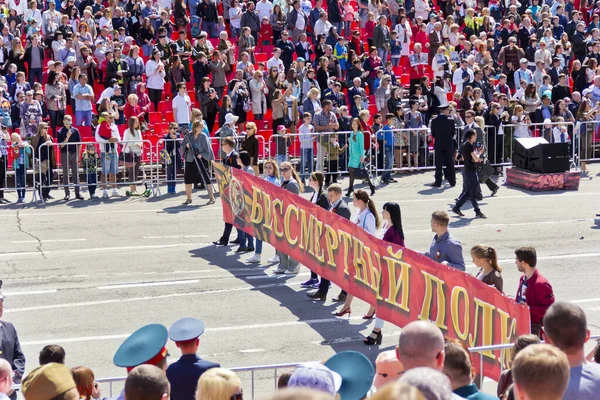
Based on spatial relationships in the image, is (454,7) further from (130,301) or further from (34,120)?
(130,301)

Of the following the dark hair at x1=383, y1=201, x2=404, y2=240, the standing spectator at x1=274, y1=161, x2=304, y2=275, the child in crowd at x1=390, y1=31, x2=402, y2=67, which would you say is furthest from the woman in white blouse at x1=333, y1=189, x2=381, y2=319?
the child in crowd at x1=390, y1=31, x2=402, y2=67

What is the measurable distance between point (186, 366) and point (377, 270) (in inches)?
235

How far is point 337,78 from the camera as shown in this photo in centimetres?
2925

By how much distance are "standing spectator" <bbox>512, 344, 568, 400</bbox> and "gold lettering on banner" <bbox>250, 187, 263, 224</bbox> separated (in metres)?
12.4

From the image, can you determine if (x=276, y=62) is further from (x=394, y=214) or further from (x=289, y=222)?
(x=394, y=214)

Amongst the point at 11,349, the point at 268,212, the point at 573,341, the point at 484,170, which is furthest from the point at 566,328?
the point at 484,170

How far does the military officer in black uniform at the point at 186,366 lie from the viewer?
7996mm

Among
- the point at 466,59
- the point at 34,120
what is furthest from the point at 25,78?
the point at 466,59

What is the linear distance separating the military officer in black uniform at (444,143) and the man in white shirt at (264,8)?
30.3 ft

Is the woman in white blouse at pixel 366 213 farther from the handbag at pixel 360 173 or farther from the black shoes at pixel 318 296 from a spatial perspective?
the handbag at pixel 360 173

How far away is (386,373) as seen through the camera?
7.39 m

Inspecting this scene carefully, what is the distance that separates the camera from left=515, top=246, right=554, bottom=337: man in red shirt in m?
11.3

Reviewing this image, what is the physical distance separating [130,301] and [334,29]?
1674cm

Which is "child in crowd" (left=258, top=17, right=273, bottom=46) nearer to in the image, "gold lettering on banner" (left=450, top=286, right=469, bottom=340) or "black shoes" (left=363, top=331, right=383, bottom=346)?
"black shoes" (left=363, top=331, right=383, bottom=346)
